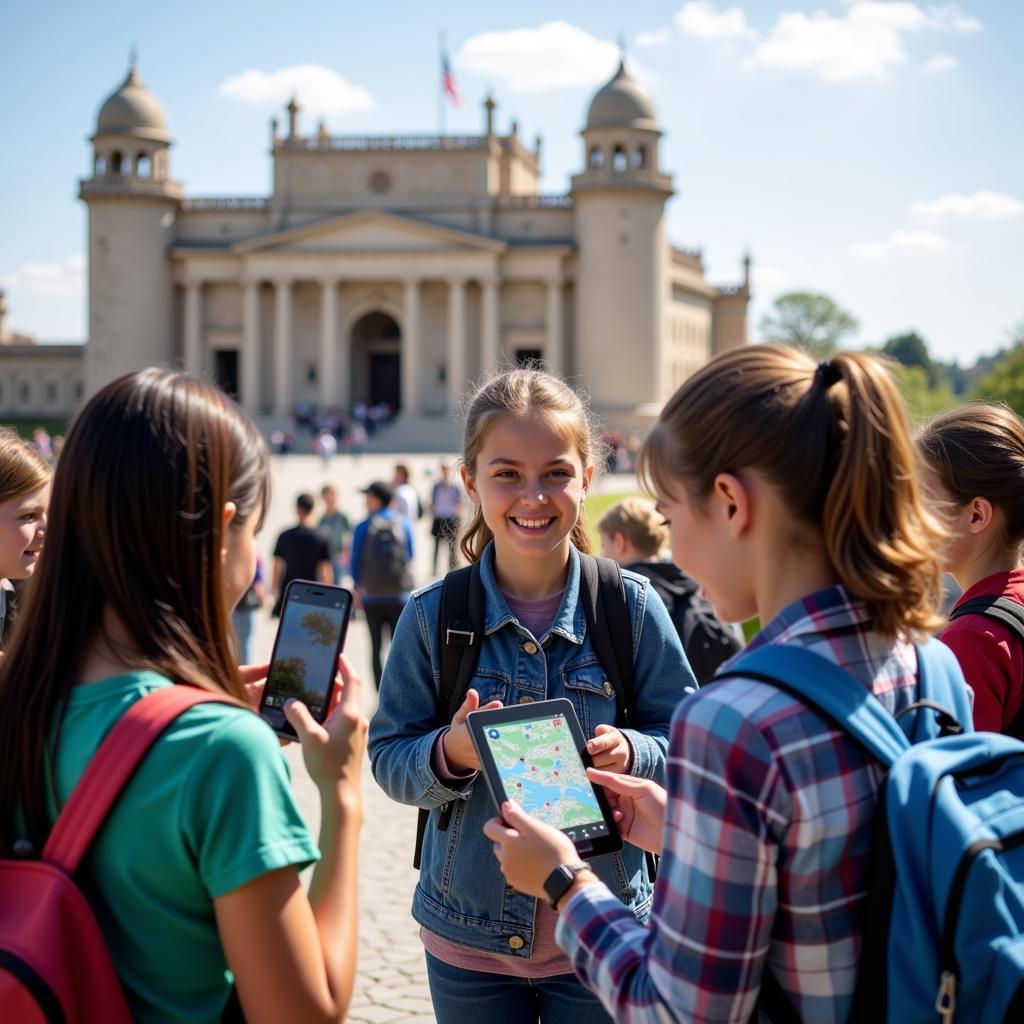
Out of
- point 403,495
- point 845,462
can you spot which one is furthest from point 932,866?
point 403,495

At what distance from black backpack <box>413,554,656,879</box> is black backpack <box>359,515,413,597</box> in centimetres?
862

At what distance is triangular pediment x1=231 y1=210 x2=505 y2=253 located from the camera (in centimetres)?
6456

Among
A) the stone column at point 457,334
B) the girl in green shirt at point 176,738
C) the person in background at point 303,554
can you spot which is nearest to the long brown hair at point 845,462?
the girl in green shirt at point 176,738

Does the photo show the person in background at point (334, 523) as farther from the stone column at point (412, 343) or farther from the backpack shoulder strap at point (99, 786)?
the stone column at point (412, 343)

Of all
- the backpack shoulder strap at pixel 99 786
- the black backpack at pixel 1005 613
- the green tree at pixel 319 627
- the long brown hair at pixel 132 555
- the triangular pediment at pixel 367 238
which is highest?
the triangular pediment at pixel 367 238

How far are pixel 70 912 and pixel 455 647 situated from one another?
148cm

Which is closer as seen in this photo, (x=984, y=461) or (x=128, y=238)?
(x=984, y=461)

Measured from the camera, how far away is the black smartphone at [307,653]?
2.61 meters

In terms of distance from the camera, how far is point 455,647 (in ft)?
11.0

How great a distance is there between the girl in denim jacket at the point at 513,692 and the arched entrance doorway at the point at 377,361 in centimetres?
6694

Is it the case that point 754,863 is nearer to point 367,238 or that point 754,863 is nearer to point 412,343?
point 412,343

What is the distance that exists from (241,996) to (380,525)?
33.7 feet

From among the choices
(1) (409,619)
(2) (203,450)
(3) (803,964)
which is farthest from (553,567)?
(3) (803,964)

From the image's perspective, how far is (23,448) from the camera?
4.49 meters
